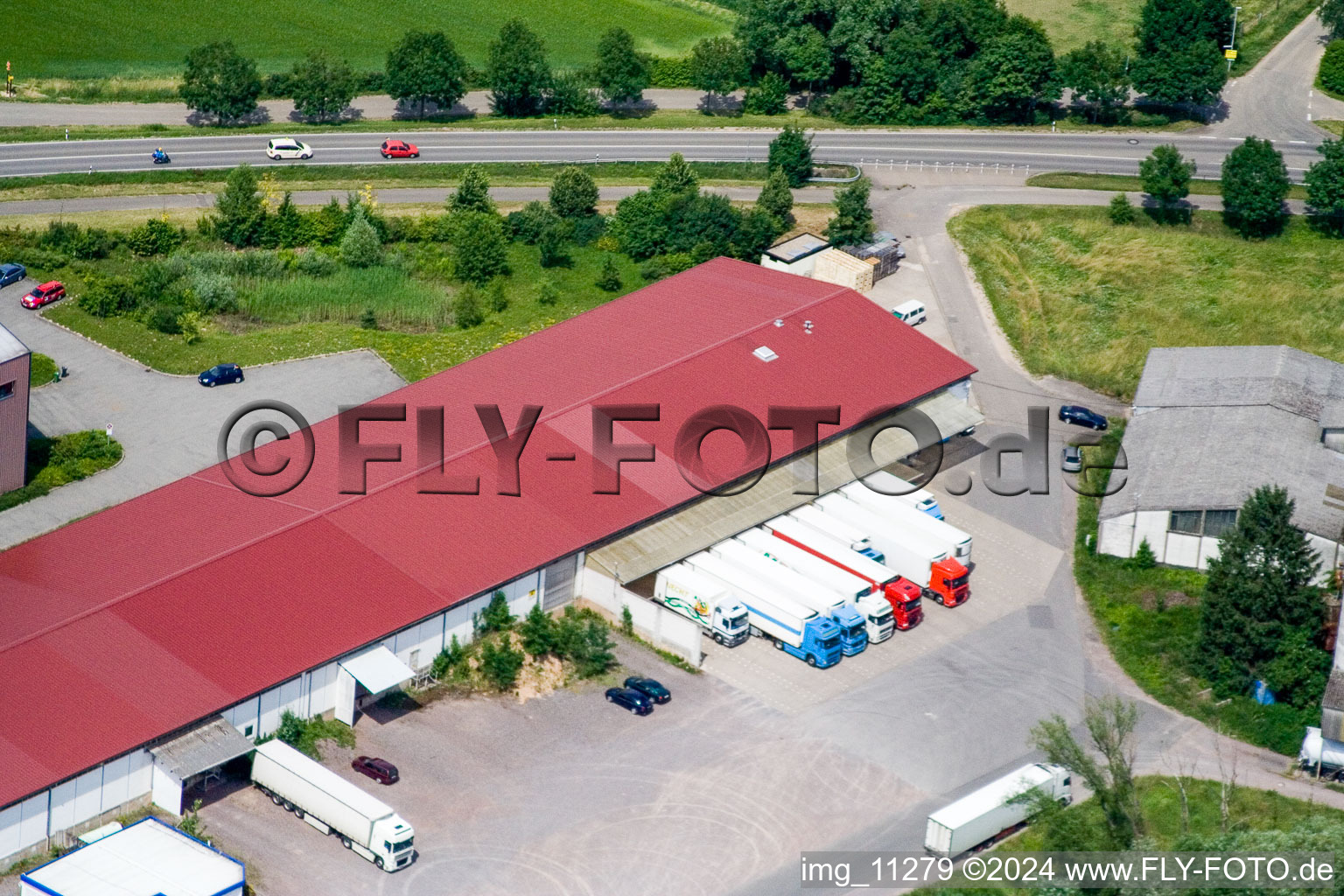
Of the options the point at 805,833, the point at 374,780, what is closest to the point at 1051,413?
the point at 805,833

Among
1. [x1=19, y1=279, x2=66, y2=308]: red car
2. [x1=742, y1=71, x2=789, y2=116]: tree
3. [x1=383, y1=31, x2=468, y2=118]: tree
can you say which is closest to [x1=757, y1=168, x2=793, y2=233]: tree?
[x1=742, y1=71, x2=789, y2=116]: tree

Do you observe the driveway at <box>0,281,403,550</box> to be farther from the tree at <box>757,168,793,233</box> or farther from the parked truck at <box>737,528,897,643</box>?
the tree at <box>757,168,793,233</box>

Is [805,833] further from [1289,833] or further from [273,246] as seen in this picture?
[273,246]

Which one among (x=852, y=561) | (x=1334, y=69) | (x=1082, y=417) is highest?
(x=1334, y=69)

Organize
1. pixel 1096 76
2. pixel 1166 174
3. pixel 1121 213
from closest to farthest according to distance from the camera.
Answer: pixel 1166 174
pixel 1121 213
pixel 1096 76

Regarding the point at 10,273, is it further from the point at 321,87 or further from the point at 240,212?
the point at 321,87

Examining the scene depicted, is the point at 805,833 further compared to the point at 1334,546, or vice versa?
the point at 1334,546

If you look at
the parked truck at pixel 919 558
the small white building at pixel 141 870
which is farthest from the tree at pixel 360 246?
the small white building at pixel 141 870

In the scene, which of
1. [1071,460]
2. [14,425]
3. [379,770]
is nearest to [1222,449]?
[1071,460]
